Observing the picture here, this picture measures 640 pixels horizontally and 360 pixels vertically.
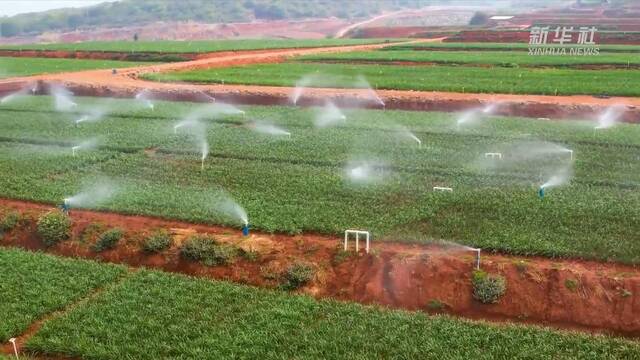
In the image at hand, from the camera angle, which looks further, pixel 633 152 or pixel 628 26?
pixel 628 26

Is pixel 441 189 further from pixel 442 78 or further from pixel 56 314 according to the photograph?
pixel 442 78

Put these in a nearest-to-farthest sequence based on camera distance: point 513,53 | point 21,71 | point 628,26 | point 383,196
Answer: point 383,196, point 21,71, point 513,53, point 628,26

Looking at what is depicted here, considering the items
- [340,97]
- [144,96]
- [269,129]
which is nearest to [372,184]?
[269,129]

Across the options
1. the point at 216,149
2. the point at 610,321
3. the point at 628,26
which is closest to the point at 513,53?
the point at 628,26

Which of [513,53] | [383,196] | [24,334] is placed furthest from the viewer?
[513,53]

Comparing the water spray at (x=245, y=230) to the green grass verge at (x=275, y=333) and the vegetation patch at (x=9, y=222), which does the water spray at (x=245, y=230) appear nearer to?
the green grass verge at (x=275, y=333)

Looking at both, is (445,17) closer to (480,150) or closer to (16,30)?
(16,30)

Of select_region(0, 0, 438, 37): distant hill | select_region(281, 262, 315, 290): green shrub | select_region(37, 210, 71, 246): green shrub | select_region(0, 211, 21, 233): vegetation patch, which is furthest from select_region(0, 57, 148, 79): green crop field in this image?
select_region(0, 0, 438, 37): distant hill
